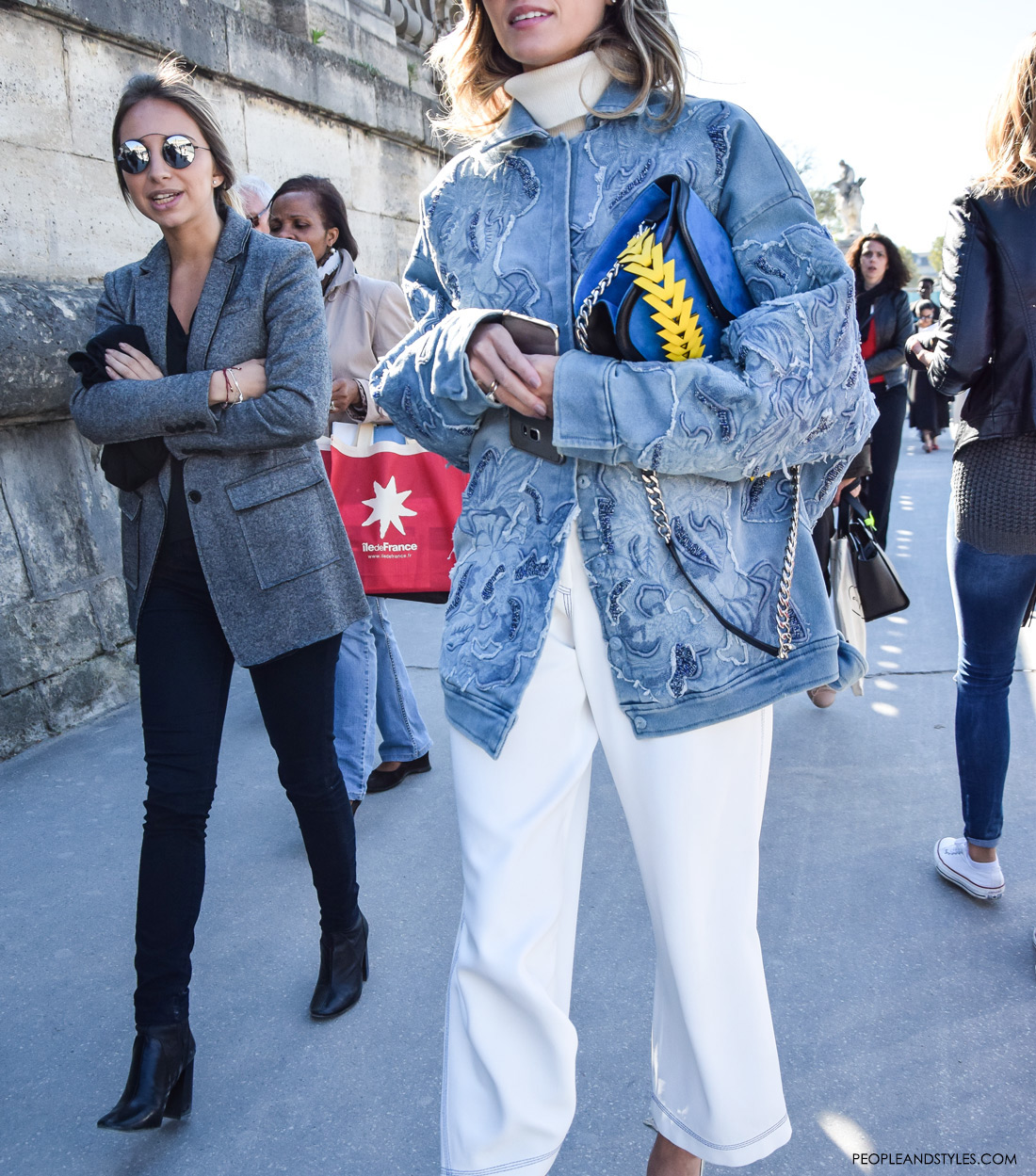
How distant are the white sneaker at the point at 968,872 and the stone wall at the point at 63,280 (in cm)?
321

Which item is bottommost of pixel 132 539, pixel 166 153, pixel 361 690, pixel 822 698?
pixel 822 698

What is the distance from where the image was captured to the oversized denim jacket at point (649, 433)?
140 cm

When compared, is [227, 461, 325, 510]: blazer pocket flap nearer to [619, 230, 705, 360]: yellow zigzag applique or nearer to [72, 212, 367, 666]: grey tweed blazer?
[72, 212, 367, 666]: grey tweed blazer

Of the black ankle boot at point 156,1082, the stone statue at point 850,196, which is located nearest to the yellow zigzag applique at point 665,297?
the black ankle boot at point 156,1082

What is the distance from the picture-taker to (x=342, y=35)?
22.0 feet

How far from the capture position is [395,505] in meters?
3.16

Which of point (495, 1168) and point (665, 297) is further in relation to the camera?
point (495, 1168)

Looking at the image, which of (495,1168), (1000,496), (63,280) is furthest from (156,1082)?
(63,280)

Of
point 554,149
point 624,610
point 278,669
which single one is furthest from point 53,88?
point 624,610

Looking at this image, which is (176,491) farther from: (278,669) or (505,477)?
(505,477)

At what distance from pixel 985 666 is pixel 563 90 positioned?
1.86 metres

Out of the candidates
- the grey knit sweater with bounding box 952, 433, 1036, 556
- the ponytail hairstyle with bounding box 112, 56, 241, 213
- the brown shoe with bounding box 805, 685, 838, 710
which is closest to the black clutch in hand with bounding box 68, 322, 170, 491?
the ponytail hairstyle with bounding box 112, 56, 241, 213

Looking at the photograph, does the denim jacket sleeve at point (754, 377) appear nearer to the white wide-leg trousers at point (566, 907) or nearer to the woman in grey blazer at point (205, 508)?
the white wide-leg trousers at point (566, 907)

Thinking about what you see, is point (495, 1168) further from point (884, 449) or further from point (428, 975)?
point (884, 449)
